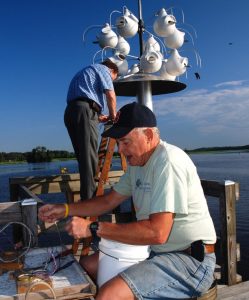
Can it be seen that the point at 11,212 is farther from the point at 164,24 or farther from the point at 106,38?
the point at 164,24

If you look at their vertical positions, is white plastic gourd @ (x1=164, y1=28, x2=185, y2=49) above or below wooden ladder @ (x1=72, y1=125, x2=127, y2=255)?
above

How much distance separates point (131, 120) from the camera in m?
2.93

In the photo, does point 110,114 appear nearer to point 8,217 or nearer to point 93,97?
point 93,97

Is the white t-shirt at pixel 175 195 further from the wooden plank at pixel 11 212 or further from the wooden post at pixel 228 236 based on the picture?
the wooden post at pixel 228 236

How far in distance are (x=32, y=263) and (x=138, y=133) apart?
133cm

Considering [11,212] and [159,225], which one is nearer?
[159,225]

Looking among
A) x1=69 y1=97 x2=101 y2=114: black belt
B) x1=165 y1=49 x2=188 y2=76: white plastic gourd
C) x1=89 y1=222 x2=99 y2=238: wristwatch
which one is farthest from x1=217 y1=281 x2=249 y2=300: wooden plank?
x1=165 y1=49 x2=188 y2=76: white plastic gourd

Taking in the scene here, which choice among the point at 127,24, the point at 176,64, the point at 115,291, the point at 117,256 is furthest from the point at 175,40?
the point at 115,291

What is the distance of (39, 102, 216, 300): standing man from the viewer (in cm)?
261

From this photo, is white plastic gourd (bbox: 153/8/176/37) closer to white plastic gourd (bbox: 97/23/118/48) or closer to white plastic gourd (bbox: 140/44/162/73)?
white plastic gourd (bbox: 140/44/162/73)

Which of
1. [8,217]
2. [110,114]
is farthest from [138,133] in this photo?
[110,114]

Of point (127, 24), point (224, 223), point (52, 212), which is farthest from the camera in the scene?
point (127, 24)

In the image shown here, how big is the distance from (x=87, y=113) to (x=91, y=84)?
1.46 ft

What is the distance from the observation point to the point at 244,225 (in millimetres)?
17641
